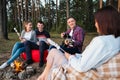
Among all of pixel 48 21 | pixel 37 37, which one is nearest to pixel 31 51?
pixel 37 37

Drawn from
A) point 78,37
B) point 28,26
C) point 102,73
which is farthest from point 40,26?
point 102,73

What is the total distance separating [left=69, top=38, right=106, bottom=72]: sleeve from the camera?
12.1 ft

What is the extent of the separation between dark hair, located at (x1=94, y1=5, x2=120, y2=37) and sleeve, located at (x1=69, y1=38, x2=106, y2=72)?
14cm

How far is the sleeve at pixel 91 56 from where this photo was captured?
3.70 m

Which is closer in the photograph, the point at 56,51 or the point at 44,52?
the point at 56,51

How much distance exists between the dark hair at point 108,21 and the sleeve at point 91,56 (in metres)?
0.14

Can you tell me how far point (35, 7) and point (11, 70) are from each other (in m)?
42.1

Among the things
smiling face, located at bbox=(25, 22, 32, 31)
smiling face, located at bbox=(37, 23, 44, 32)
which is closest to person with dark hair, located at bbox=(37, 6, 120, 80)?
smiling face, located at bbox=(37, 23, 44, 32)

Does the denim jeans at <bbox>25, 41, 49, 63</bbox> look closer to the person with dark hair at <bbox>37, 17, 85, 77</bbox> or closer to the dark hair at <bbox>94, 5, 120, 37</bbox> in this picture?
the person with dark hair at <bbox>37, 17, 85, 77</bbox>

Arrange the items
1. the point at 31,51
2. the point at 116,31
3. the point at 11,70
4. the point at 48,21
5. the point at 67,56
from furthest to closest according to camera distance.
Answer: the point at 48,21 → the point at 31,51 → the point at 11,70 → the point at 67,56 → the point at 116,31

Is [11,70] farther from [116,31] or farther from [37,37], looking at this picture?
[116,31]

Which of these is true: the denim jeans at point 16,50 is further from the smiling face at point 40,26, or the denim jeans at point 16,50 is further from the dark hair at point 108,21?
the dark hair at point 108,21

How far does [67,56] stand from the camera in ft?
13.9

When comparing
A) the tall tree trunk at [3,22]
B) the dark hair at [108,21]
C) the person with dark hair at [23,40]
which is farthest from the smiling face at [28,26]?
the tall tree trunk at [3,22]
